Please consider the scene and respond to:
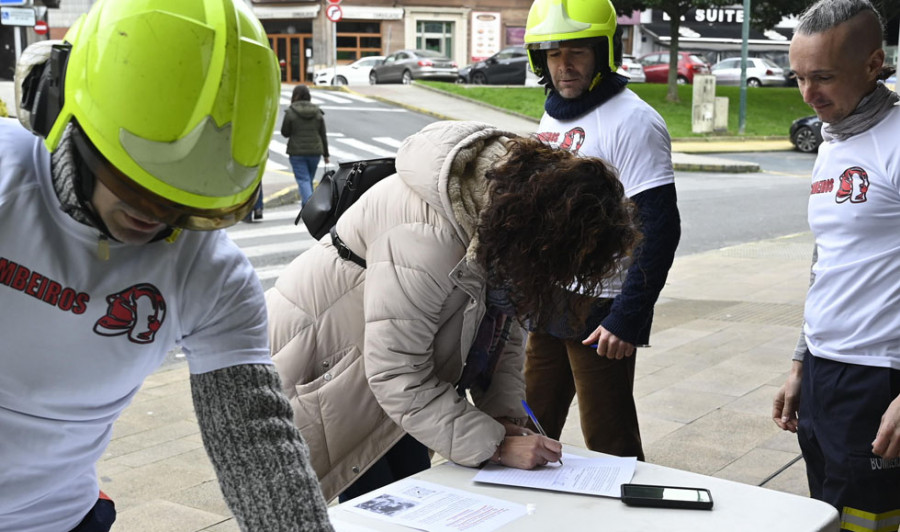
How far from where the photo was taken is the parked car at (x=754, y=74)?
124 feet

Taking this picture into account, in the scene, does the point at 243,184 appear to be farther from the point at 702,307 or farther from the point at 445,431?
the point at 702,307

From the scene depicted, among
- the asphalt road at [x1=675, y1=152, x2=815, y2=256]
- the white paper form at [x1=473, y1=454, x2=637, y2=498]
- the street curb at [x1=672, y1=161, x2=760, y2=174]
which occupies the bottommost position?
the street curb at [x1=672, y1=161, x2=760, y2=174]

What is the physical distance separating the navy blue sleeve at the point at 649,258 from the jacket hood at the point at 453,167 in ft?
3.72

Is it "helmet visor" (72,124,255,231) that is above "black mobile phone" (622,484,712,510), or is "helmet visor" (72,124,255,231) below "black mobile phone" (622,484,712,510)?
above

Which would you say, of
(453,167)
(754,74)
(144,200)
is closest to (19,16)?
(453,167)

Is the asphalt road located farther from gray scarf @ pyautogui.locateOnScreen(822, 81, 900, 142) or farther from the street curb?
gray scarf @ pyautogui.locateOnScreen(822, 81, 900, 142)

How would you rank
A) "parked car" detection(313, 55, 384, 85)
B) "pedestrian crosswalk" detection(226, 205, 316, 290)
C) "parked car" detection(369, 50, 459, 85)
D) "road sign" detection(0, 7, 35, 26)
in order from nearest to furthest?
"pedestrian crosswalk" detection(226, 205, 316, 290), "road sign" detection(0, 7, 35, 26), "parked car" detection(369, 50, 459, 85), "parked car" detection(313, 55, 384, 85)

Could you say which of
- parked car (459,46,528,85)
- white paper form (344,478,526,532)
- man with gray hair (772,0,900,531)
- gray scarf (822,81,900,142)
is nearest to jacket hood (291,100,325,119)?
man with gray hair (772,0,900,531)

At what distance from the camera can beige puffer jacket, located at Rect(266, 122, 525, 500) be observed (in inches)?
94.6

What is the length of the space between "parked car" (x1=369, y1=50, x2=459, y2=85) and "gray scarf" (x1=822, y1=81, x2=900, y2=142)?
3151 centimetres

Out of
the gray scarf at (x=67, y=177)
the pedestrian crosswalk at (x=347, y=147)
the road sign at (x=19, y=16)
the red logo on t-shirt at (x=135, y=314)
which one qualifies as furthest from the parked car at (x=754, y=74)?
the gray scarf at (x=67, y=177)

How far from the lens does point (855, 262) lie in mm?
2859

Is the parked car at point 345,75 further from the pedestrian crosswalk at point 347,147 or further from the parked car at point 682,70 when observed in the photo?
the parked car at point 682,70

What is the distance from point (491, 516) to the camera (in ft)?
7.22
